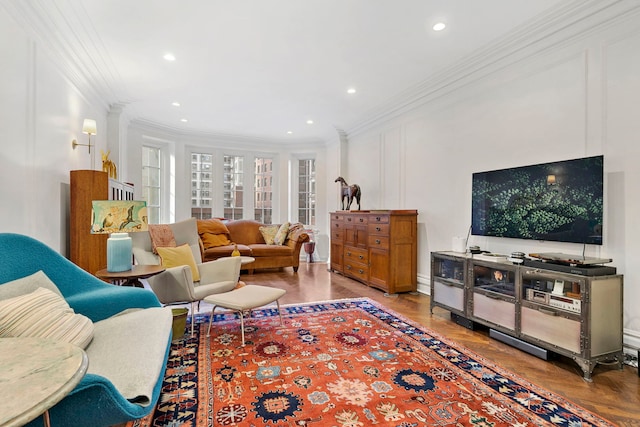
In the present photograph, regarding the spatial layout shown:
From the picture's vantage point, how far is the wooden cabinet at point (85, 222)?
11.0ft

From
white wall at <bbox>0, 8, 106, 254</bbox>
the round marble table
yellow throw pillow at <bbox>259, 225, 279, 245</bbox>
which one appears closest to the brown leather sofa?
yellow throw pillow at <bbox>259, 225, 279, 245</bbox>

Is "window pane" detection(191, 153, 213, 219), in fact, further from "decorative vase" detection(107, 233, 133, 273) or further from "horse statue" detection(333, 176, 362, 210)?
"decorative vase" detection(107, 233, 133, 273)

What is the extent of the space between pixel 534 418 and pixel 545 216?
1.74 m

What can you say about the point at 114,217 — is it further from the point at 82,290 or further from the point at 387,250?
the point at 387,250

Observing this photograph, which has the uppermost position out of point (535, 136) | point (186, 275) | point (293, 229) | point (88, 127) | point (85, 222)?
point (88, 127)

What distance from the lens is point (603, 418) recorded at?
5.74 ft

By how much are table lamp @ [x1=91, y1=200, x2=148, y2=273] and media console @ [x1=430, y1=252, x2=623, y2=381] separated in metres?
2.89

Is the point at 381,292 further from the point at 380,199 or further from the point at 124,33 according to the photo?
the point at 124,33

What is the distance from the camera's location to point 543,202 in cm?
288

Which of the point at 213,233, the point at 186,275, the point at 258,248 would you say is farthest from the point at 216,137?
the point at 186,275

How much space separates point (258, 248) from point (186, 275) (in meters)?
3.16

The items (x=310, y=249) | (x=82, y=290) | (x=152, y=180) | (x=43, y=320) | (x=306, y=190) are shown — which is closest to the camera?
(x=43, y=320)

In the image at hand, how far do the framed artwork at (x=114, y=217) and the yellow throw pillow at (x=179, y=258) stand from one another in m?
0.79

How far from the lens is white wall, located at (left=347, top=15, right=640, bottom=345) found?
95.9 inches
